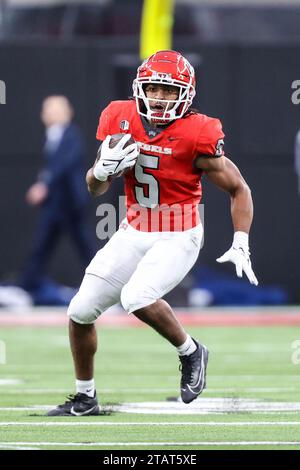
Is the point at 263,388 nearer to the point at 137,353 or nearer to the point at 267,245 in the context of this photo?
the point at 137,353

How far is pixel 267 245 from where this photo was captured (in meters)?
14.5

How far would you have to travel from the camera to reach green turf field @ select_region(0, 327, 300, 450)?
591cm

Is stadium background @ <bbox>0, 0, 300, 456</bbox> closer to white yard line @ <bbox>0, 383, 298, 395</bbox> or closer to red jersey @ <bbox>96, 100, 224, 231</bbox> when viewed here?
white yard line @ <bbox>0, 383, 298, 395</bbox>

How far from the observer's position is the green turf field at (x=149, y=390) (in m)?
5.91

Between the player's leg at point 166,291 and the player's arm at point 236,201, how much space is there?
9.3 inches

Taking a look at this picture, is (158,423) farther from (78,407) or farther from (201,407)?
(201,407)

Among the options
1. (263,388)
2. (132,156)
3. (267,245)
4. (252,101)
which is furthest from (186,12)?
(132,156)

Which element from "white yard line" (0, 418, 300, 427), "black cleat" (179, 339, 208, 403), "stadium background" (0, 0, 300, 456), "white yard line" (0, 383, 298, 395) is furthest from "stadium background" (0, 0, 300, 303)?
"white yard line" (0, 418, 300, 427)

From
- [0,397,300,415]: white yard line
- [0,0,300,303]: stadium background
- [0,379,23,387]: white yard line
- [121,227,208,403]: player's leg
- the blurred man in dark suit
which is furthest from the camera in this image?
[0,0,300,303]: stadium background

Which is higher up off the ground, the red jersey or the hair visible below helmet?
the hair visible below helmet

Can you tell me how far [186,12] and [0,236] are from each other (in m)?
3.30

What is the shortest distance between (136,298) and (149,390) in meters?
1.49

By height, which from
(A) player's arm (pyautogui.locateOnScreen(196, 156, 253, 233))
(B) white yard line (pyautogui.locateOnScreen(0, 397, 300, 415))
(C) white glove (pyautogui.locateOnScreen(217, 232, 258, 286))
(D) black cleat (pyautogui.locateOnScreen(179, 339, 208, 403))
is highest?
(A) player's arm (pyautogui.locateOnScreen(196, 156, 253, 233))

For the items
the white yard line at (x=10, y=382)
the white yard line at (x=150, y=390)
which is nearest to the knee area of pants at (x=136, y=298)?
the white yard line at (x=150, y=390)
